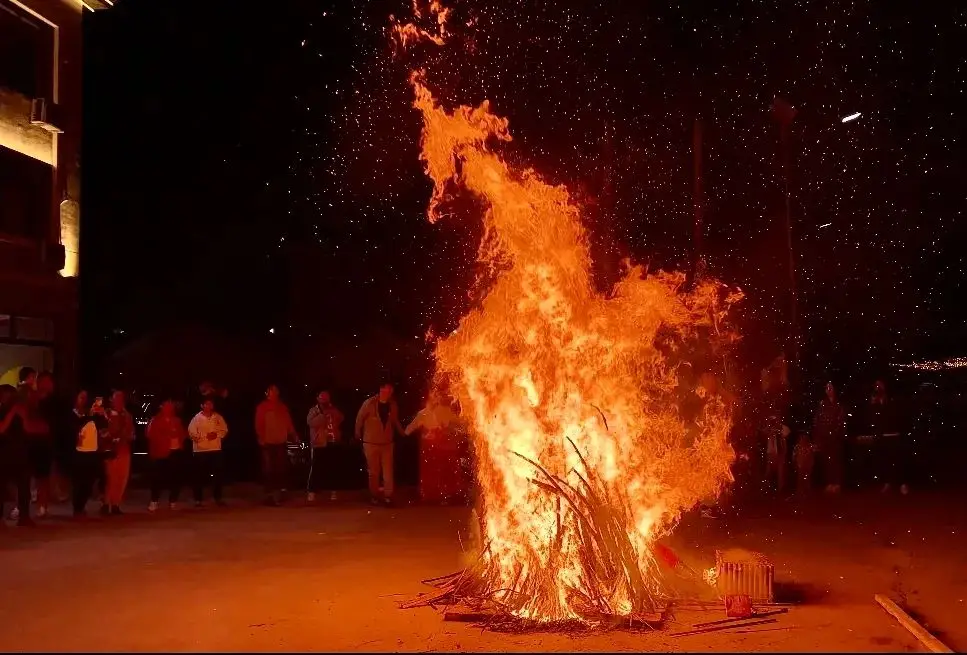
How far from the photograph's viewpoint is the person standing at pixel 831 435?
609 inches

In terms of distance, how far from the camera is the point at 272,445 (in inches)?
589

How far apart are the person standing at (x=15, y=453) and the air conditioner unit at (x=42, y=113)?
10.2 meters

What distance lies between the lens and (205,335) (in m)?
22.1

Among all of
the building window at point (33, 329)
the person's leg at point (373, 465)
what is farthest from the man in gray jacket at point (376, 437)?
the building window at point (33, 329)

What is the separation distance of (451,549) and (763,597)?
12.9 feet

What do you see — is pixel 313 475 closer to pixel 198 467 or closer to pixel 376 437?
pixel 376 437

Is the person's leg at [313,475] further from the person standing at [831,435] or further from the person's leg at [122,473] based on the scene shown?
the person standing at [831,435]

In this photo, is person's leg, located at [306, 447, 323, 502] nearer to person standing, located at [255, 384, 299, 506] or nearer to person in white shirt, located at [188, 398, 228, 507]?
person standing, located at [255, 384, 299, 506]

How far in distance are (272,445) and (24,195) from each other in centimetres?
946

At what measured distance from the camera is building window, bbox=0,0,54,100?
1958 centimetres

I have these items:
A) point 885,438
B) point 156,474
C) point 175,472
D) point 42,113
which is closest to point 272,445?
point 175,472

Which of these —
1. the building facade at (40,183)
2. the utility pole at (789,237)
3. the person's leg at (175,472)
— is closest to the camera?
the person's leg at (175,472)

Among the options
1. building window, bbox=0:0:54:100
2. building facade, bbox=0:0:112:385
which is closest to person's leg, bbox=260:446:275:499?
building facade, bbox=0:0:112:385

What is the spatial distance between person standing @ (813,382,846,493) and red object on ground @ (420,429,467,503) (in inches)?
229
